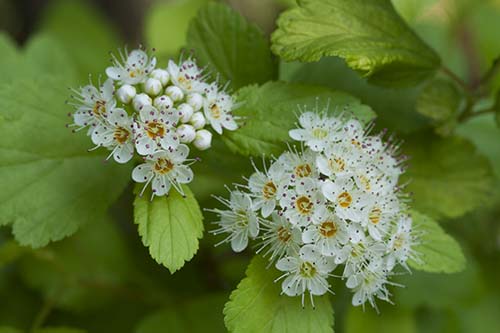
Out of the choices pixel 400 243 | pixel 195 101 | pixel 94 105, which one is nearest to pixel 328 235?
pixel 400 243

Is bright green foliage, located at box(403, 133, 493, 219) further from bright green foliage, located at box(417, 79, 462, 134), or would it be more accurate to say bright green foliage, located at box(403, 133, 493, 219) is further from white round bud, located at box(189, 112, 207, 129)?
white round bud, located at box(189, 112, 207, 129)

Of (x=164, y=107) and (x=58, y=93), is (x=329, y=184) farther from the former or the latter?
(x=58, y=93)

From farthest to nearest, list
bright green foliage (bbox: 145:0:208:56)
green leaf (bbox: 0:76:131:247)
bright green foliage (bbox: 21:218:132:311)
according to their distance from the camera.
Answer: bright green foliage (bbox: 145:0:208:56), bright green foliage (bbox: 21:218:132:311), green leaf (bbox: 0:76:131:247)

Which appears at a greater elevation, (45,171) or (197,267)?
(45,171)

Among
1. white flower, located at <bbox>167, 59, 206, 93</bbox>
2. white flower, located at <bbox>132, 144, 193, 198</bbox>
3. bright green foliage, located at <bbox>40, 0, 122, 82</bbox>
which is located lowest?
bright green foliage, located at <bbox>40, 0, 122, 82</bbox>

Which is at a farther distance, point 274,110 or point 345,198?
point 274,110

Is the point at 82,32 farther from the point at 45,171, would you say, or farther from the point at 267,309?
the point at 267,309

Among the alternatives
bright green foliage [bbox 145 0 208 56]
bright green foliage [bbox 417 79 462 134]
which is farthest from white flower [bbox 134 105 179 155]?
bright green foliage [bbox 145 0 208 56]

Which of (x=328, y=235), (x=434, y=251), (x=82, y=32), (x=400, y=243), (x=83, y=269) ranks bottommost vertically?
(x=83, y=269)
